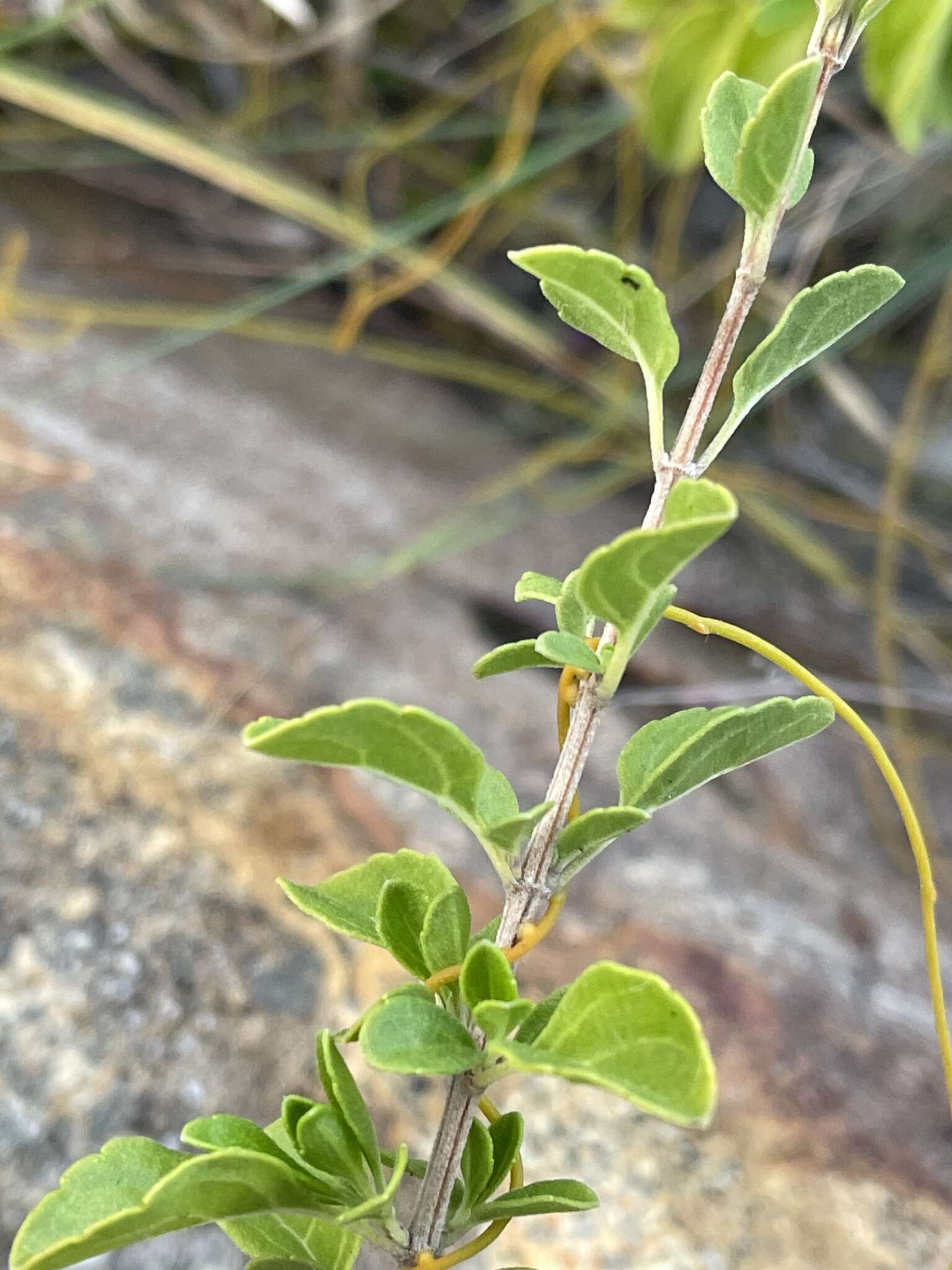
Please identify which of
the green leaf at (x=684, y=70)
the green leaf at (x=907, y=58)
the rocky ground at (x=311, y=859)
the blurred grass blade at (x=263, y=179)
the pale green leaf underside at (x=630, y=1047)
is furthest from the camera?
the blurred grass blade at (x=263, y=179)

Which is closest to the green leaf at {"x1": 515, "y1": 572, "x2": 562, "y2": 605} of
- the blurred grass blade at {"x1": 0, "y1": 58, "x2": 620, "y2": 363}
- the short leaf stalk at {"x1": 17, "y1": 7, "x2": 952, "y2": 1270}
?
the short leaf stalk at {"x1": 17, "y1": 7, "x2": 952, "y2": 1270}

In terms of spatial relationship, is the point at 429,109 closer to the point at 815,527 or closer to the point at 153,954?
the point at 815,527

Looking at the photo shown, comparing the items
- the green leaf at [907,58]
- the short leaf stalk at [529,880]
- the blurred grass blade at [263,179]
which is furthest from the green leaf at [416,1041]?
the blurred grass blade at [263,179]

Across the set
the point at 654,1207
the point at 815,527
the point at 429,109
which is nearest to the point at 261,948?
the point at 654,1207

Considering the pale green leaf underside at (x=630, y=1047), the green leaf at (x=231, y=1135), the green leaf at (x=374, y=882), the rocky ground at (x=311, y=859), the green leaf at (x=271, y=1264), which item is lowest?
the rocky ground at (x=311, y=859)

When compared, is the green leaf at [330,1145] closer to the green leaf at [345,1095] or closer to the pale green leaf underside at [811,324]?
the green leaf at [345,1095]
